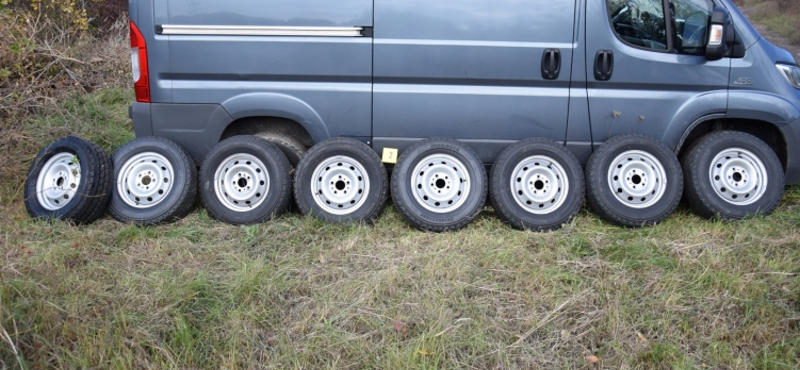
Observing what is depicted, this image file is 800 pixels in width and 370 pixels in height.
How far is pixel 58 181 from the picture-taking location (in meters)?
5.20

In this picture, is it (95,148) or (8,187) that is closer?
(95,148)

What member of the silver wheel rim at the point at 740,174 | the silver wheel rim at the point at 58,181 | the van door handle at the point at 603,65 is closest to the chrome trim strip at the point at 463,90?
the van door handle at the point at 603,65

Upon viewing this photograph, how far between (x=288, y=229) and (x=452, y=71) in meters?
1.80

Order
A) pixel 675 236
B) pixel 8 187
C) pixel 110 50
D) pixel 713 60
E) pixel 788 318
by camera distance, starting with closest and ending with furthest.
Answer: pixel 788 318
pixel 675 236
pixel 713 60
pixel 8 187
pixel 110 50

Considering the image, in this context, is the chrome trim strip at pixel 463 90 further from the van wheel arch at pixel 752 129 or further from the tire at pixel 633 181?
the van wheel arch at pixel 752 129

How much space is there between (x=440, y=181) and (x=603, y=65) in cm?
161

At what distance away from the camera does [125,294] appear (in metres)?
3.83

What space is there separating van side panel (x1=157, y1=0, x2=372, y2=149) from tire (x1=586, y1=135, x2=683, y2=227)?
188cm

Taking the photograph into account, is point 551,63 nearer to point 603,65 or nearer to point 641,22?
point 603,65

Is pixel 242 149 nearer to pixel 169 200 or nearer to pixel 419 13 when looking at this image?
pixel 169 200

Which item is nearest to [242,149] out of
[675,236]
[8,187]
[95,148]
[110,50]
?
[95,148]

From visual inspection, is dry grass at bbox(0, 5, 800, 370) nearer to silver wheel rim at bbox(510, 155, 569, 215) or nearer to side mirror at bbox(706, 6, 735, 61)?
silver wheel rim at bbox(510, 155, 569, 215)

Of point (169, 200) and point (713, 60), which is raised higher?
point (713, 60)

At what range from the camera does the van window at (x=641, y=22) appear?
5.25 meters
